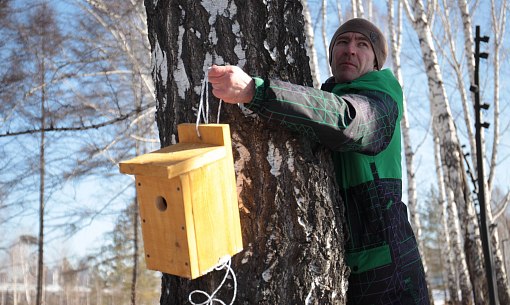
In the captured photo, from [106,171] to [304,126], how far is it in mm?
8868

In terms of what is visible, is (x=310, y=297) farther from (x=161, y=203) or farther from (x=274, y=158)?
(x=161, y=203)

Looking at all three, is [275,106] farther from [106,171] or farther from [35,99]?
[106,171]

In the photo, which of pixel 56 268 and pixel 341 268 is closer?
pixel 341 268

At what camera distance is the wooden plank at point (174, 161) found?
1.10 m

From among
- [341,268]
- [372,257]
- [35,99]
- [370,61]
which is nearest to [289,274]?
[341,268]

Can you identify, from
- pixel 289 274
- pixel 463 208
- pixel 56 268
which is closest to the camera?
pixel 289 274

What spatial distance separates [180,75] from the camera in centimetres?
146

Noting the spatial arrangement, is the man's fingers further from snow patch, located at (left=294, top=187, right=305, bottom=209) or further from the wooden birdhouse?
snow patch, located at (left=294, top=187, right=305, bottom=209)

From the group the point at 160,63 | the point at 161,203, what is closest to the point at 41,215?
the point at 160,63

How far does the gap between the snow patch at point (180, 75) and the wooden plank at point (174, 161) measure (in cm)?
27

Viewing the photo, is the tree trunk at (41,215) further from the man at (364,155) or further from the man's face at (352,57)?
the man at (364,155)

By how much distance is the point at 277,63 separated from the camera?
143cm

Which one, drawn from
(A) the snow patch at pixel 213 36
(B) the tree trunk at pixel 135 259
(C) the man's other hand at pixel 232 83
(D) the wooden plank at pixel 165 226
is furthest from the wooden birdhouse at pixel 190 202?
(B) the tree trunk at pixel 135 259

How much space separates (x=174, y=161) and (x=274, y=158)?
0.39 metres
